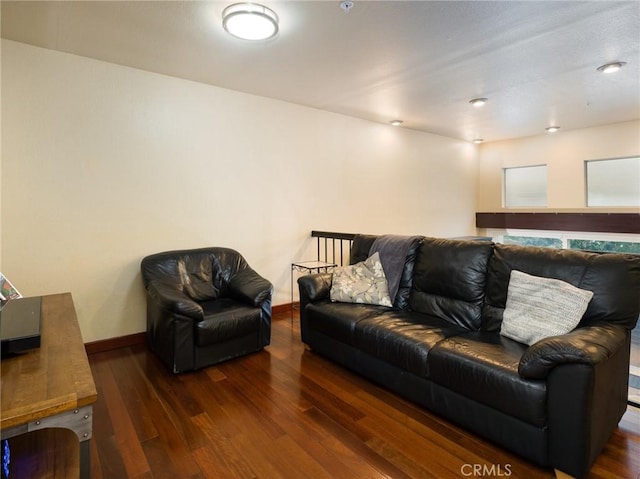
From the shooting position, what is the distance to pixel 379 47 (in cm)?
270

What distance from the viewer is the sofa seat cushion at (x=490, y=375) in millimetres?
1665

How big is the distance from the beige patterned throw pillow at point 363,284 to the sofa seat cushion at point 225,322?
2.37 ft

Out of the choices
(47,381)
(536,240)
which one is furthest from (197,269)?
(536,240)

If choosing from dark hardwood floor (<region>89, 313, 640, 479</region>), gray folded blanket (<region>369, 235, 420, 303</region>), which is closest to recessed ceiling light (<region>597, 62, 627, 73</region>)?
gray folded blanket (<region>369, 235, 420, 303</region>)

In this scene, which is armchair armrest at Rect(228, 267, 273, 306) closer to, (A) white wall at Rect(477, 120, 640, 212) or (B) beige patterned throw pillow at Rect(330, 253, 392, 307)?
(B) beige patterned throw pillow at Rect(330, 253, 392, 307)

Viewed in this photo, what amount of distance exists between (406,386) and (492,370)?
0.61m

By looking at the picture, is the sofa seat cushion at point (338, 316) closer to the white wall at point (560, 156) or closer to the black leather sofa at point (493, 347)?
the black leather sofa at point (493, 347)

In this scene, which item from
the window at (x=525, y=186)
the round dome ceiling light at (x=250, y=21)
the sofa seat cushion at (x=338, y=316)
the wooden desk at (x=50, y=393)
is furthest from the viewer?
the window at (x=525, y=186)

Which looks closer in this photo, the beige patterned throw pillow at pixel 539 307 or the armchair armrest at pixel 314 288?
the beige patterned throw pillow at pixel 539 307

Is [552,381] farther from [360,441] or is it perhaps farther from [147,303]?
[147,303]

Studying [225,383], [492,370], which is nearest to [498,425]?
[492,370]

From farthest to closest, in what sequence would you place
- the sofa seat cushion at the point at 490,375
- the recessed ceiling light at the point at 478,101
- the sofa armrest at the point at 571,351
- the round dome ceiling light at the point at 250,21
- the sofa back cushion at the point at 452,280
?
the recessed ceiling light at the point at 478,101
the sofa back cushion at the point at 452,280
the round dome ceiling light at the point at 250,21
the sofa seat cushion at the point at 490,375
the sofa armrest at the point at 571,351

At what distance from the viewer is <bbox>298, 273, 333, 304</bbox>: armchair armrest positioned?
3.04 metres

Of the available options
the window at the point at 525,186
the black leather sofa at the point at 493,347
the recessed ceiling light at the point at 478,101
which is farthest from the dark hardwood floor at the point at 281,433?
the window at the point at 525,186
